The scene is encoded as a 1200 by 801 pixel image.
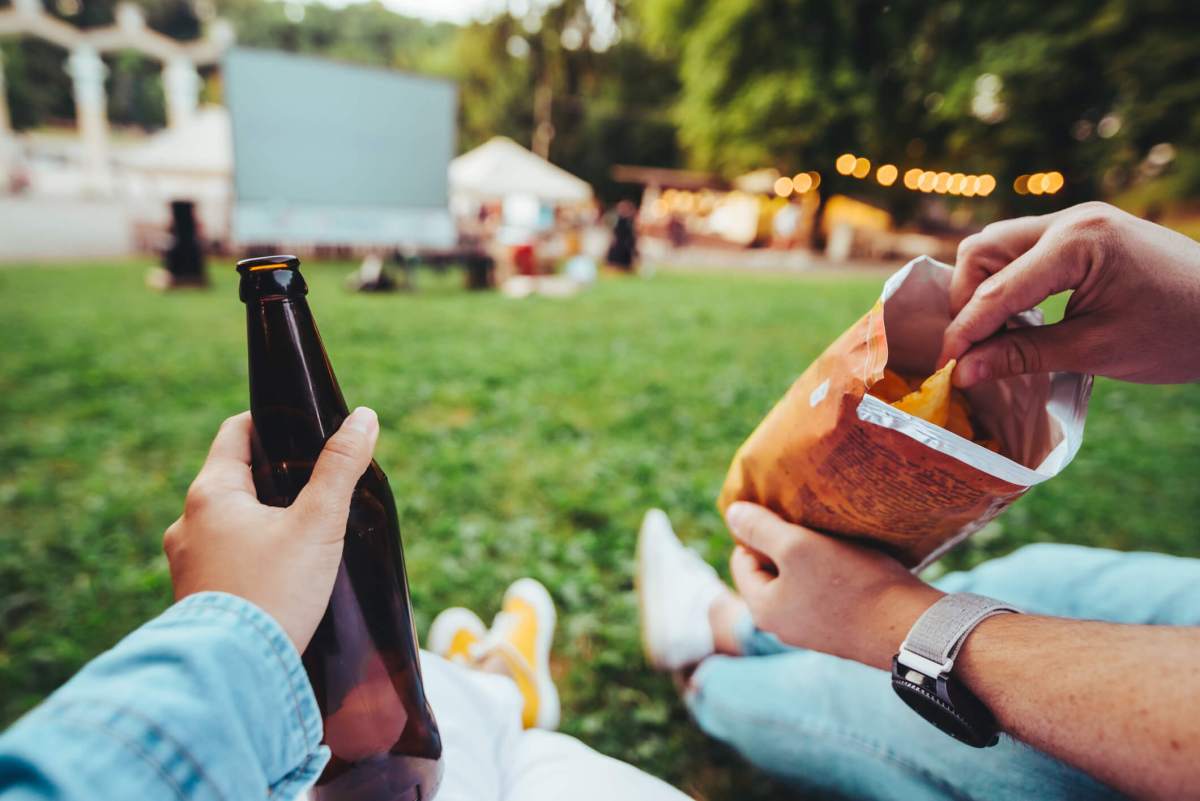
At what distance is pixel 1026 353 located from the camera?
866 millimetres

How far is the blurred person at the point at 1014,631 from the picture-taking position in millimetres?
652

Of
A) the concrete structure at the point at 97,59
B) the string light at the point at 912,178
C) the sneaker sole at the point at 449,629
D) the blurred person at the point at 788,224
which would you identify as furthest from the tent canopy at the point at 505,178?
the sneaker sole at the point at 449,629

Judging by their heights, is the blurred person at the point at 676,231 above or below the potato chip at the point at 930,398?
above

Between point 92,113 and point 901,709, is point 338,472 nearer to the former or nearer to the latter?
point 901,709

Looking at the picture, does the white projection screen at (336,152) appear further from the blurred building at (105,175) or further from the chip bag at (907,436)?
the chip bag at (907,436)

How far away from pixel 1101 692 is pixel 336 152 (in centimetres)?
1281

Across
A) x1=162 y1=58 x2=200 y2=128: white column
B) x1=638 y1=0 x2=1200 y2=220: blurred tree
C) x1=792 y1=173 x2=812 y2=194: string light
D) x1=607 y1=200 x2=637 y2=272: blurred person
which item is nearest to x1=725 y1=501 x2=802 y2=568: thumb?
x1=638 y1=0 x2=1200 y2=220: blurred tree

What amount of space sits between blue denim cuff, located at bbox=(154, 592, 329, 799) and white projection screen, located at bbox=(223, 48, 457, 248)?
11.2 metres

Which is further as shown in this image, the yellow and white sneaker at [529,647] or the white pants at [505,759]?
the yellow and white sneaker at [529,647]

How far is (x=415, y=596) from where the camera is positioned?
2115mm

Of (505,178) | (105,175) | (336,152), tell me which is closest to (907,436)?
(336,152)

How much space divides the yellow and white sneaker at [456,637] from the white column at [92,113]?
2490cm

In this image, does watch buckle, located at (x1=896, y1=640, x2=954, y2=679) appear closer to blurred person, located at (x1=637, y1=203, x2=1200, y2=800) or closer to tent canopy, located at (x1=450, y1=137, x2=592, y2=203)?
blurred person, located at (x1=637, y1=203, x2=1200, y2=800)

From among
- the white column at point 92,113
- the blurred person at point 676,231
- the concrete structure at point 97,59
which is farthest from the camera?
the blurred person at point 676,231
